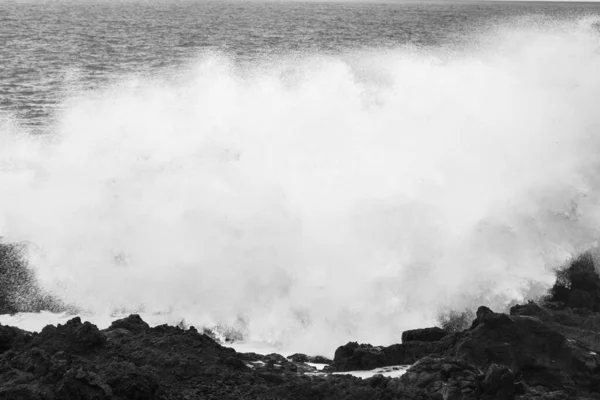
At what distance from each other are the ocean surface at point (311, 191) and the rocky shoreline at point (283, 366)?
412 cm

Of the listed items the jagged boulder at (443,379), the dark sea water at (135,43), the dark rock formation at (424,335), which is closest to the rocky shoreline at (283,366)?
the jagged boulder at (443,379)

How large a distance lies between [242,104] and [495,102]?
32.9 ft

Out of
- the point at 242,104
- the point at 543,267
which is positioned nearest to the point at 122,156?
the point at 242,104

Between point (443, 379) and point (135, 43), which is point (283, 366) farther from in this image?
point (135, 43)

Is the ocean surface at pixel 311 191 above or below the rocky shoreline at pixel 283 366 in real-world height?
above

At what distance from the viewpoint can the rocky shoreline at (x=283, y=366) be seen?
8977 mm

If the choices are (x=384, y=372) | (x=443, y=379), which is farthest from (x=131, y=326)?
(x=443, y=379)

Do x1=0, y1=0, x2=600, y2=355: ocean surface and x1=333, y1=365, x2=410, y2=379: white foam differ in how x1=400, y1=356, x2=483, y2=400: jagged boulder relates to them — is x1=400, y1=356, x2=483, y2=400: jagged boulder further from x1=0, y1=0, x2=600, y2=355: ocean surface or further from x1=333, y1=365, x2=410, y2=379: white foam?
x1=0, y1=0, x2=600, y2=355: ocean surface

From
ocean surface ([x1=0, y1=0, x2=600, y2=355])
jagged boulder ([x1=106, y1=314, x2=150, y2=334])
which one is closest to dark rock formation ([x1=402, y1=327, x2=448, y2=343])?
ocean surface ([x1=0, y1=0, x2=600, y2=355])

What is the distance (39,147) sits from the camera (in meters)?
23.3

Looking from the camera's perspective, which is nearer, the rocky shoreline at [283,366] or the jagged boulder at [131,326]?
the rocky shoreline at [283,366]

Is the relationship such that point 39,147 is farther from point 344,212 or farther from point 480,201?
point 480,201

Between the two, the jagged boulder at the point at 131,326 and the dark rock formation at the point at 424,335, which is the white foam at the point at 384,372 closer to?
the dark rock formation at the point at 424,335

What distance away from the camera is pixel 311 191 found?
67.7 ft
